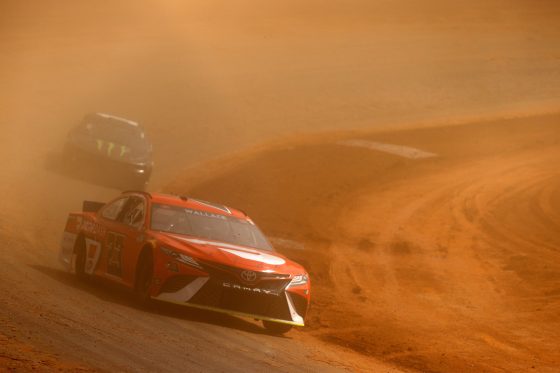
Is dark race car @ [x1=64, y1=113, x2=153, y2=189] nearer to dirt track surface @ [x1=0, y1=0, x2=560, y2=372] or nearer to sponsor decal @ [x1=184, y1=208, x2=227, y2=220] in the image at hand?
dirt track surface @ [x1=0, y1=0, x2=560, y2=372]

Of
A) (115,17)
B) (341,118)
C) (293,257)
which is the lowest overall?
(293,257)

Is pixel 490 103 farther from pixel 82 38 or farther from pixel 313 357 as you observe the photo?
pixel 313 357

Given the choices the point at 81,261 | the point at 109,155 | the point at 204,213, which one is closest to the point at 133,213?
the point at 204,213

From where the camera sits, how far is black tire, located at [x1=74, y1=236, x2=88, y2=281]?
45.8 ft

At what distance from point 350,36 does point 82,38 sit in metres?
13.3

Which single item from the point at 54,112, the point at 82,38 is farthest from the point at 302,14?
the point at 54,112

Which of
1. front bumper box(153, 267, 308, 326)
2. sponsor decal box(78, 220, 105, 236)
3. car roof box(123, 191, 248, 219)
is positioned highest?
car roof box(123, 191, 248, 219)

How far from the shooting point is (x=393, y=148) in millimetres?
34312

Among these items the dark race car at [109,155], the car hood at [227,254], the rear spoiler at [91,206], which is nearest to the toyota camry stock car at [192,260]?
the car hood at [227,254]

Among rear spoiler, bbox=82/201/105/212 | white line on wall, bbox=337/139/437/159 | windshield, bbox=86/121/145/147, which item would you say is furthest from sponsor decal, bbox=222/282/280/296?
white line on wall, bbox=337/139/437/159

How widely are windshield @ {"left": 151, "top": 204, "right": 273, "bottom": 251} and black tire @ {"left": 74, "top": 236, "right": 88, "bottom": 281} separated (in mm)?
1493

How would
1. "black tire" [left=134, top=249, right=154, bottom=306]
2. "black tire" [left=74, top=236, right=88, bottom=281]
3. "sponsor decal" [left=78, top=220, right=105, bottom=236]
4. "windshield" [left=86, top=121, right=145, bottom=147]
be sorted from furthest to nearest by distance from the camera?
1. "windshield" [left=86, top=121, right=145, bottom=147]
2. "black tire" [left=74, top=236, right=88, bottom=281]
3. "sponsor decal" [left=78, top=220, right=105, bottom=236]
4. "black tire" [left=134, top=249, right=154, bottom=306]

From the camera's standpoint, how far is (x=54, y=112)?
38.7 metres

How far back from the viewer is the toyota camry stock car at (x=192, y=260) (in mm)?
11570
